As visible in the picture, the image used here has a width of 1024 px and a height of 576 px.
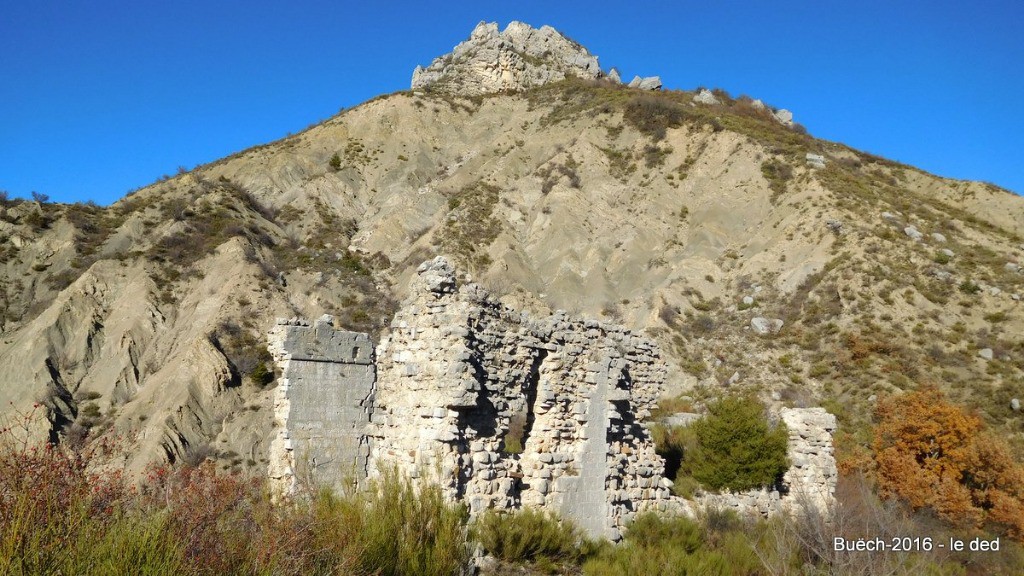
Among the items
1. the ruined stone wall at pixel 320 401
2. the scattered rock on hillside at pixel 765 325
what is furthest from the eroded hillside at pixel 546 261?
the ruined stone wall at pixel 320 401

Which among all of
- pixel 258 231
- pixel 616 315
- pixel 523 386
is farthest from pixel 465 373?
pixel 258 231

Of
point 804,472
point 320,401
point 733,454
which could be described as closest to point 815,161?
point 804,472

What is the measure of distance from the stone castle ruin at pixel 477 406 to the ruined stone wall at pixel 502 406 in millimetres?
19

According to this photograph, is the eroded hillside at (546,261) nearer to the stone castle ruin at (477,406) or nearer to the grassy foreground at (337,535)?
the grassy foreground at (337,535)

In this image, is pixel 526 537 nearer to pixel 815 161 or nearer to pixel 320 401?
pixel 320 401

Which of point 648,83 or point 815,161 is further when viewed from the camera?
point 648,83

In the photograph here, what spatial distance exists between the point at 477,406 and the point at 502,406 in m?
0.51

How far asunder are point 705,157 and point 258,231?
29191mm

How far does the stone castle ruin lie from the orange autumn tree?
8.25 meters

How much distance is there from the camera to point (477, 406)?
8.22 metres

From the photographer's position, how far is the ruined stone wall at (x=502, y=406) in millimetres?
7980

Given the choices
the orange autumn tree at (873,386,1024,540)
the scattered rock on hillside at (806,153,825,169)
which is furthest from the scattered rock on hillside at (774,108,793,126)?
the orange autumn tree at (873,386,1024,540)

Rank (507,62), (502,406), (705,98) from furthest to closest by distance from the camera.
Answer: (507,62) → (705,98) → (502,406)

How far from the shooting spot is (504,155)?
4653 cm
